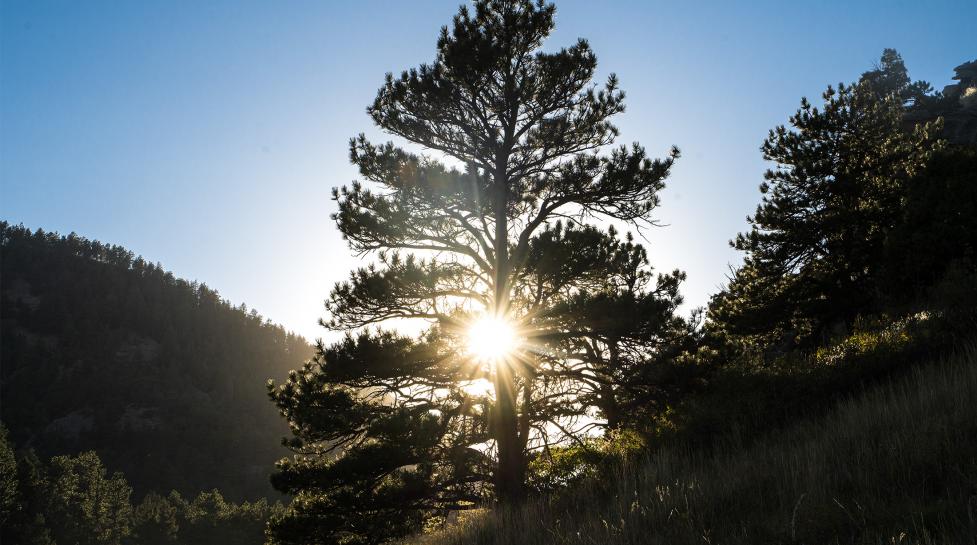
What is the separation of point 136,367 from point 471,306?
17847cm

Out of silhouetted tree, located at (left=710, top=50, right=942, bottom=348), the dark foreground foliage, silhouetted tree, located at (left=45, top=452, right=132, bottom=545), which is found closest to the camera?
silhouetted tree, located at (left=710, top=50, right=942, bottom=348)

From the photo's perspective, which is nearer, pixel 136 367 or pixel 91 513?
pixel 91 513

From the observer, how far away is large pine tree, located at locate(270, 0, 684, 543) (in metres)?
10.4

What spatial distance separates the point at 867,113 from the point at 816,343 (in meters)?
8.90

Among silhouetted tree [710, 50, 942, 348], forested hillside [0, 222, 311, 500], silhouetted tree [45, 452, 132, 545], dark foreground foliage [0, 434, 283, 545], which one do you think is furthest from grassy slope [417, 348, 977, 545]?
forested hillside [0, 222, 311, 500]

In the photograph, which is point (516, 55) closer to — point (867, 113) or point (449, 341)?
point (449, 341)

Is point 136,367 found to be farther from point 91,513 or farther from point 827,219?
point 827,219

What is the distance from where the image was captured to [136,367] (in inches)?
6156

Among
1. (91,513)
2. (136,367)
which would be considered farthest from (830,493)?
(136,367)

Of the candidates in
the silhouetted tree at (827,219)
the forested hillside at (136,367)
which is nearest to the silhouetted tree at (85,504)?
the forested hillside at (136,367)

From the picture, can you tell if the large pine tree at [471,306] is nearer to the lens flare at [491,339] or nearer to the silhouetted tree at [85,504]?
the lens flare at [491,339]

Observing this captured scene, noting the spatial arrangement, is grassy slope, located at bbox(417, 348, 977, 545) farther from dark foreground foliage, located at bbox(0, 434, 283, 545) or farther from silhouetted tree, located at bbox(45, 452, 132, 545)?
silhouetted tree, located at bbox(45, 452, 132, 545)

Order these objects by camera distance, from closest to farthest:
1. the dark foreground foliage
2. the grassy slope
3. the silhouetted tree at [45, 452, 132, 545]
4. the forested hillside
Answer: the grassy slope → the dark foreground foliage → the silhouetted tree at [45, 452, 132, 545] → the forested hillside

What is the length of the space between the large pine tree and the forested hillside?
361 ft
